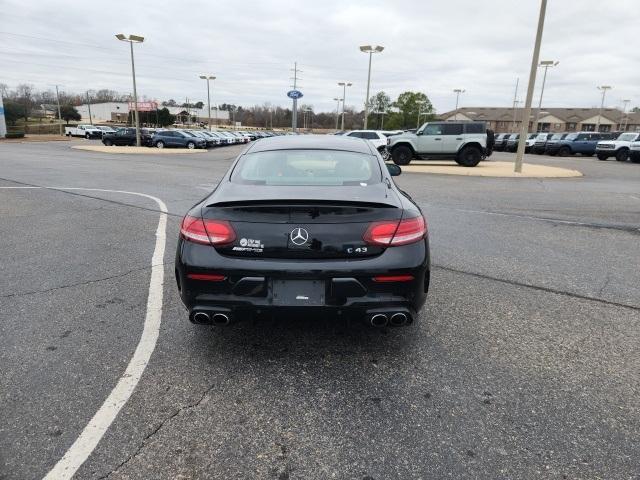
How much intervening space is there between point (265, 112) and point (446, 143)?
125 metres

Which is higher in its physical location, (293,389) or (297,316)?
(297,316)

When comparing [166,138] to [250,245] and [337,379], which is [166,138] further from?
[337,379]

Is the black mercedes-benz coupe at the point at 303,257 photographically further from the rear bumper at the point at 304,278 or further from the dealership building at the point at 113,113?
the dealership building at the point at 113,113

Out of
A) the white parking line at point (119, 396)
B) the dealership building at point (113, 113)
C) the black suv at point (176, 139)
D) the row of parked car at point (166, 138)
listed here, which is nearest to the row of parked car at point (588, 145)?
the row of parked car at point (166, 138)

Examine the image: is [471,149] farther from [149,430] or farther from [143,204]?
[149,430]

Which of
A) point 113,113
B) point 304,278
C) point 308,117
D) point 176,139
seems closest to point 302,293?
point 304,278

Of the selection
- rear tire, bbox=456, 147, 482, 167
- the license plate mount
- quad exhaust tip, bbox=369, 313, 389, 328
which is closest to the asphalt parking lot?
the license plate mount

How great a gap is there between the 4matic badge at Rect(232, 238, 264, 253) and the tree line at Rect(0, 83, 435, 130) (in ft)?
293

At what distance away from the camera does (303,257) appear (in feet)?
9.64

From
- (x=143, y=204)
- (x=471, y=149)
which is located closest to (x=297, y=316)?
(x=143, y=204)

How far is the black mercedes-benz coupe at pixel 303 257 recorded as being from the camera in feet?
9.61

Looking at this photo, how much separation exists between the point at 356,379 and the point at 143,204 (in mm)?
7660

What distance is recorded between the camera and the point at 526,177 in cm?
1753

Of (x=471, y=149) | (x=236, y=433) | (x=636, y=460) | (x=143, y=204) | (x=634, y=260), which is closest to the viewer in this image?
(x=636, y=460)
